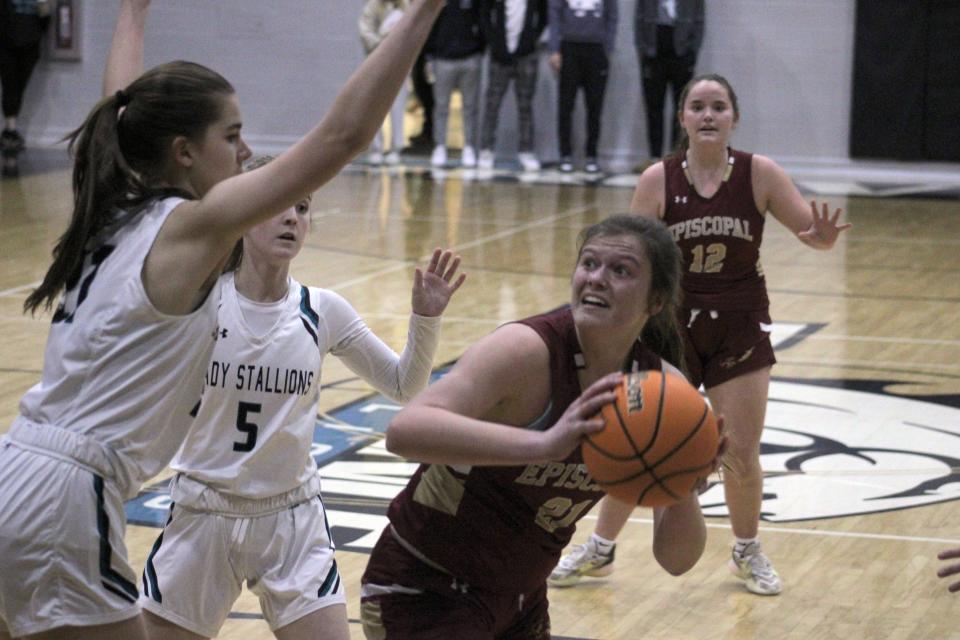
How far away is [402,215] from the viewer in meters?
14.4

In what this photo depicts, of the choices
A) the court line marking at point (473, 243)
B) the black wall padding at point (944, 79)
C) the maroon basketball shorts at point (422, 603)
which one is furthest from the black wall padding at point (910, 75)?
the maroon basketball shorts at point (422, 603)

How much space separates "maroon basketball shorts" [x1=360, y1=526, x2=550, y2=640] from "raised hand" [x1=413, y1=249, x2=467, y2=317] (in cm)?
73

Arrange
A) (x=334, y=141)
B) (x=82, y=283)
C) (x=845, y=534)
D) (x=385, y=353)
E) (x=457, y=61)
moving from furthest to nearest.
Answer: (x=457, y=61) < (x=845, y=534) < (x=385, y=353) < (x=82, y=283) < (x=334, y=141)

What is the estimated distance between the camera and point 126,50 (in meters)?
3.53

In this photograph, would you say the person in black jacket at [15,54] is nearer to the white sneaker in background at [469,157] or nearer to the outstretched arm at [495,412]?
the white sneaker in background at [469,157]

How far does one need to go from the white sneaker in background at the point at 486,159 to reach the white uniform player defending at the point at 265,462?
555 inches

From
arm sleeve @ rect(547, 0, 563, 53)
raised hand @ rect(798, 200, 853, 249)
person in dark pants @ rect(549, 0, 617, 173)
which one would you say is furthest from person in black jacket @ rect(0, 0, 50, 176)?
raised hand @ rect(798, 200, 853, 249)

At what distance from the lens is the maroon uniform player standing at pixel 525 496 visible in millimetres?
2975

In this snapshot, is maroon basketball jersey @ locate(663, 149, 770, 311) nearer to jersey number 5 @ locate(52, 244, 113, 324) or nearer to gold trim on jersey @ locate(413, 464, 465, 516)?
gold trim on jersey @ locate(413, 464, 465, 516)

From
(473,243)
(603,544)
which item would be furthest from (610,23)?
(603,544)

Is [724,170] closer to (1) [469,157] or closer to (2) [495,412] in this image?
(2) [495,412]

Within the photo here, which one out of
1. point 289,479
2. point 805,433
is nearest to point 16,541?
point 289,479

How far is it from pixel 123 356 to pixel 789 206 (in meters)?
3.26

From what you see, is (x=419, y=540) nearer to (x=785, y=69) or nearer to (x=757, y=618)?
(x=757, y=618)
